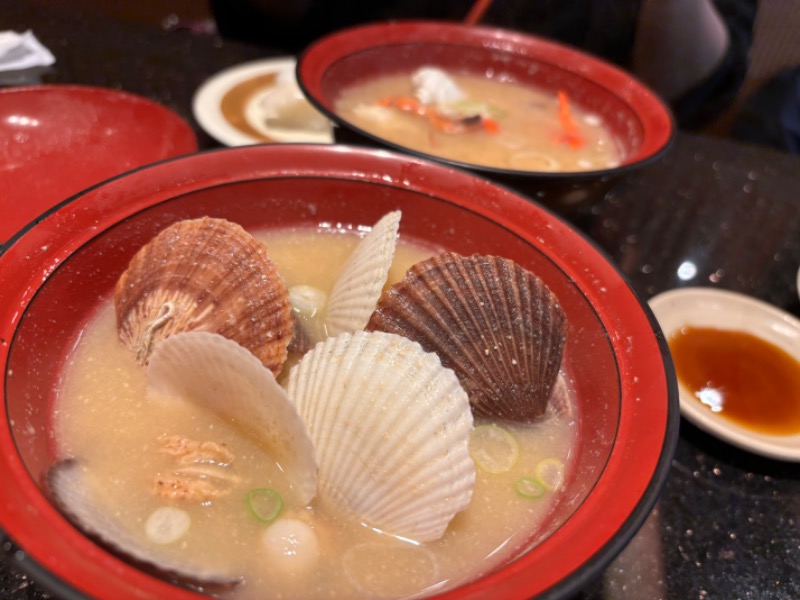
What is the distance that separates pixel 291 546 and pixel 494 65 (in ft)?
5.16

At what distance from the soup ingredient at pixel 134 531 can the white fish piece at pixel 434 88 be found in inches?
51.1

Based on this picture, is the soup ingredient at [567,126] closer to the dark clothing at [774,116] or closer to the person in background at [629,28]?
the person in background at [629,28]

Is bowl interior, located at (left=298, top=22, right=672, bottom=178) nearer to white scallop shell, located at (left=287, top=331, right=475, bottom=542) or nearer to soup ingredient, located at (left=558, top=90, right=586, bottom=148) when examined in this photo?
soup ingredient, located at (left=558, top=90, right=586, bottom=148)

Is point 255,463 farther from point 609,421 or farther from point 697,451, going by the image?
point 697,451

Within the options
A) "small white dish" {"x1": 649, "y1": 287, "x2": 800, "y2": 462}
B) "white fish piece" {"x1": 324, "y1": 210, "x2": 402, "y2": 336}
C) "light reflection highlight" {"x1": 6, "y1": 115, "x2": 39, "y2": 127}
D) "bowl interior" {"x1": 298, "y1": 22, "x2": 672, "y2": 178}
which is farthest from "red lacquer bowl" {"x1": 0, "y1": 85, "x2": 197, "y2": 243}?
"small white dish" {"x1": 649, "y1": 287, "x2": 800, "y2": 462}

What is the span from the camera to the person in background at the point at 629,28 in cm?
257

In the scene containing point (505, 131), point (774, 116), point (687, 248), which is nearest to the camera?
point (687, 248)

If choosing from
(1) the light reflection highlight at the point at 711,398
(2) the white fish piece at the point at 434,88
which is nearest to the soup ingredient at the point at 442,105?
(2) the white fish piece at the point at 434,88

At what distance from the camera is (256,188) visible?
3.29ft

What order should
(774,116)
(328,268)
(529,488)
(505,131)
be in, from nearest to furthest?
(529,488)
(328,268)
(505,131)
(774,116)

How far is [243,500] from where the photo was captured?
2.27ft

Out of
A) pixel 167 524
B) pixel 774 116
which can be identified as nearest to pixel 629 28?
pixel 774 116

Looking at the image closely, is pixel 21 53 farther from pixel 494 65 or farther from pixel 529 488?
pixel 529 488

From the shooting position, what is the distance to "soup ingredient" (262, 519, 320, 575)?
643 mm
